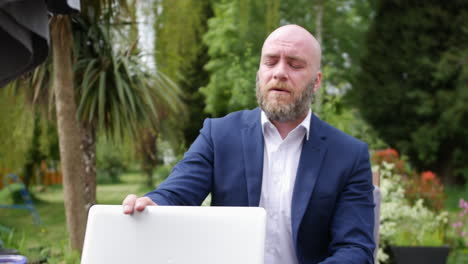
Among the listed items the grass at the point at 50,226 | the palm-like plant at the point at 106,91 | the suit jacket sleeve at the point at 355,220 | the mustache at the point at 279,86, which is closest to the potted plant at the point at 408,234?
the grass at the point at 50,226

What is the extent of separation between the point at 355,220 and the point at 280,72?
1.58ft

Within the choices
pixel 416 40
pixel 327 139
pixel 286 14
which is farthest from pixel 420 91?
pixel 327 139

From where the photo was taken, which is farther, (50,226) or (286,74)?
(50,226)

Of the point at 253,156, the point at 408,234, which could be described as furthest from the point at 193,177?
the point at 408,234

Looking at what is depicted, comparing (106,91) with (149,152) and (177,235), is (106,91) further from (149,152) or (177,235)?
(177,235)

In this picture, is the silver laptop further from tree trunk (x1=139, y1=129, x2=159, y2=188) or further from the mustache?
tree trunk (x1=139, y1=129, x2=159, y2=188)

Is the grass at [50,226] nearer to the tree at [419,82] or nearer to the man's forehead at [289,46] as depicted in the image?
the tree at [419,82]

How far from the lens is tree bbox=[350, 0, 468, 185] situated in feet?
49.9

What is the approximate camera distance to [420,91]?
1576cm

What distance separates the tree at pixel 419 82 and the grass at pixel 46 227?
24.1 feet

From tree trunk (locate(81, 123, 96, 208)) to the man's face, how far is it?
2893 millimetres

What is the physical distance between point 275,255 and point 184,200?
0.33 metres

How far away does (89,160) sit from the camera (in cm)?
455

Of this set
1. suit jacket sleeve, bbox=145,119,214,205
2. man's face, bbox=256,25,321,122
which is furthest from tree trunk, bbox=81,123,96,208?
man's face, bbox=256,25,321,122
